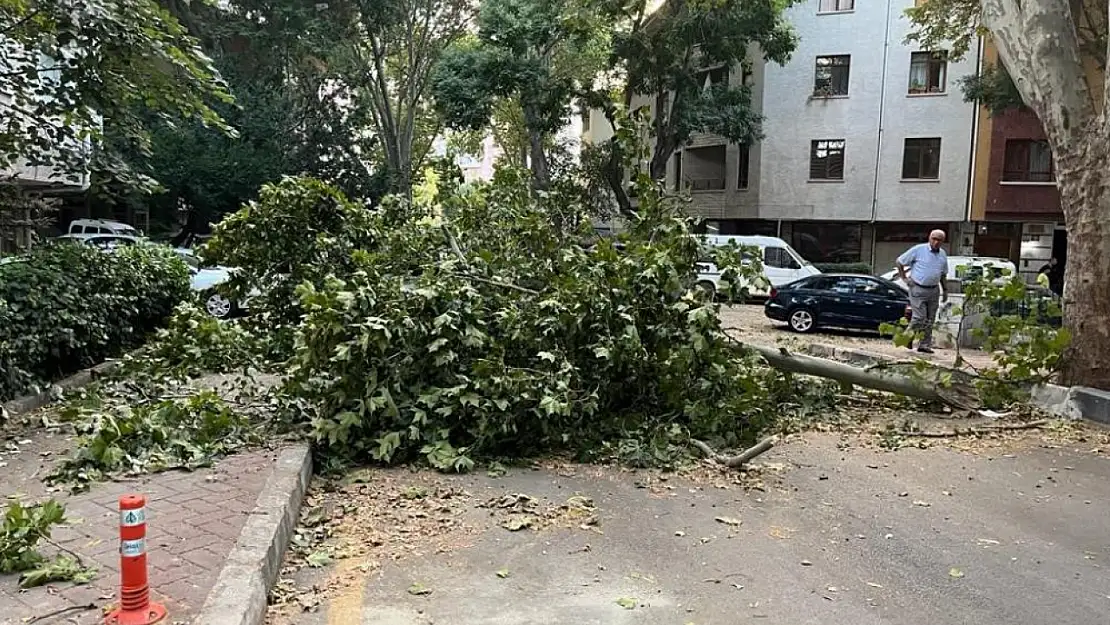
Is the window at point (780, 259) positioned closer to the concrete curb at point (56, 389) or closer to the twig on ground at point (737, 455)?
the twig on ground at point (737, 455)

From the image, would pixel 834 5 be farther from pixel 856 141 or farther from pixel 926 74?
pixel 856 141

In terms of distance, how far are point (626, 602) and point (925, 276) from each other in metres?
10.4

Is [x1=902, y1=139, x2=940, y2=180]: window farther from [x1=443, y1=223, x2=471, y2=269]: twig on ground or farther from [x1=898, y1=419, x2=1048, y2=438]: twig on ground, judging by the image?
[x1=443, y1=223, x2=471, y2=269]: twig on ground

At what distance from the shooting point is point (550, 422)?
21.9 feet

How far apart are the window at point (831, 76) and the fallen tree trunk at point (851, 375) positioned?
24833 mm

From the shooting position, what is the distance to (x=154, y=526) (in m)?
4.57

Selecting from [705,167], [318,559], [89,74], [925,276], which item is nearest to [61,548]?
[318,559]

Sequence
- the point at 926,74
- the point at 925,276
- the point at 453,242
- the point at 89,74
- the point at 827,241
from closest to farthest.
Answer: the point at 89,74
the point at 453,242
the point at 925,276
the point at 926,74
the point at 827,241

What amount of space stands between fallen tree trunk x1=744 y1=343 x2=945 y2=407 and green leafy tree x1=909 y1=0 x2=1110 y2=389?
1662 millimetres

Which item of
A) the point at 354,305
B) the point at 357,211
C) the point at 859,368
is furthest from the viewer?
the point at 357,211

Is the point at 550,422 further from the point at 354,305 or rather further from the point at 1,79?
the point at 1,79

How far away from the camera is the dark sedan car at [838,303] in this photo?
1662 centimetres

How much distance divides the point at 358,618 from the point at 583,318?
363cm

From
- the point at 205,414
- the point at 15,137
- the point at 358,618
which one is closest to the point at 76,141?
the point at 15,137
